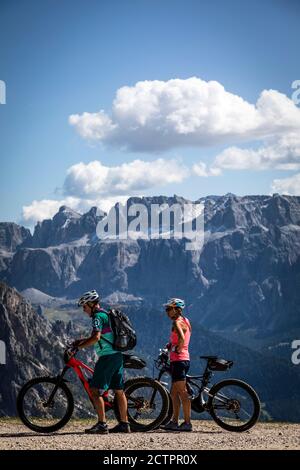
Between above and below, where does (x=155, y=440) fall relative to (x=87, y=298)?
below

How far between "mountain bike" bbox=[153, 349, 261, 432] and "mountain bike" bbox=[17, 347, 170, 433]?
40 cm

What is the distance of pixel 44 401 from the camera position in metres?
16.9

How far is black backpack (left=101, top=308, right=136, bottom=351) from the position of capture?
16047mm

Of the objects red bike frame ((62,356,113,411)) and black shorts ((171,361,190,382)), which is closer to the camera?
red bike frame ((62,356,113,411))

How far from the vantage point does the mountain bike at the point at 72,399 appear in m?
16.6

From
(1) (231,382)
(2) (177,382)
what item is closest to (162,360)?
(2) (177,382)

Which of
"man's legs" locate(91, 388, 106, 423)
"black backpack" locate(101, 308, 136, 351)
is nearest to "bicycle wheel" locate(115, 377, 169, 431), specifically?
"man's legs" locate(91, 388, 106, 423)

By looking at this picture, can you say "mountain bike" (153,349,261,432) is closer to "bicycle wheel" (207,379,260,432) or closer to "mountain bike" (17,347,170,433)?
"bicycle wheel" (207,379,260,432)

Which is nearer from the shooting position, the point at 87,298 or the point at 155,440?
the point at 155,440

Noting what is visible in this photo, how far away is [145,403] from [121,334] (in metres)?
2.41

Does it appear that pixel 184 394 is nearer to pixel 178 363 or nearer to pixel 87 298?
pixel 178 363

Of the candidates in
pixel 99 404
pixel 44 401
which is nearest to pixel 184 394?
pixel 99 404
